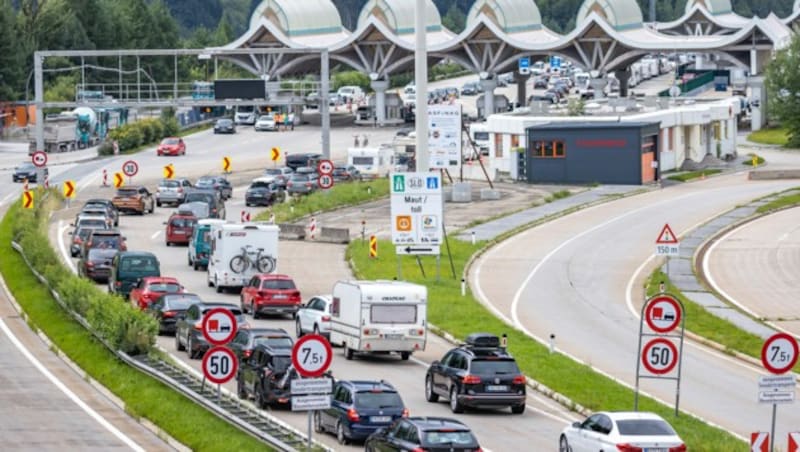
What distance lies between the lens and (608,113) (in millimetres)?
106250

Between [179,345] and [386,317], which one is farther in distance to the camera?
[179,345]

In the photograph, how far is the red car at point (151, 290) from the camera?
50344 mm

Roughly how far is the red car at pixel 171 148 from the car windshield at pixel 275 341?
8301 cm

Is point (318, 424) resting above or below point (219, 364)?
below

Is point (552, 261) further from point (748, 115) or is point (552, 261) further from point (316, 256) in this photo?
point (748, 115)

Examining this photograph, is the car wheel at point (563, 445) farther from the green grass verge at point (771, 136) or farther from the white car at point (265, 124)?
the white car at point (265, 124)

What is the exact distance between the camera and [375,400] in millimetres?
33156

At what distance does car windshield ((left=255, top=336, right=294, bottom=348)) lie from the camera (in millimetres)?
37750

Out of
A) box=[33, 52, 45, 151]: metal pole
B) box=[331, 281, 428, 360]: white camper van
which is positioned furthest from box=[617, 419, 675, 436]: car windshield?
box=[33, 52, 45, 151]: metal pole

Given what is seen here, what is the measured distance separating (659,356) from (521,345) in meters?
15.4

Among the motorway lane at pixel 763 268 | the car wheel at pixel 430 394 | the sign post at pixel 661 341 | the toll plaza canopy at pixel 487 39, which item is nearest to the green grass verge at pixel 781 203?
the motorway lane at pixel 763 268

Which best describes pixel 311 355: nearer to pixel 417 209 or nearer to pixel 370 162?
pixel 417 209

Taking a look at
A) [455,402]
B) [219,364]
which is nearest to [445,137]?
[455,402]

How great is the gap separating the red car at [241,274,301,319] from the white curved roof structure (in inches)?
3912
